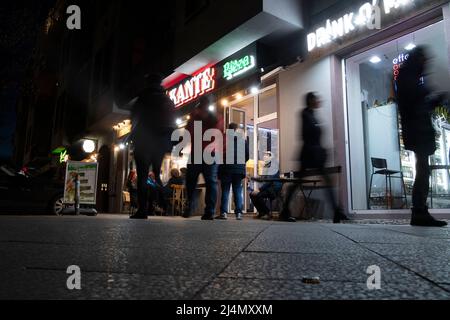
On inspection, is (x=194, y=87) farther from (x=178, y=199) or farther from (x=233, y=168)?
(x=233, y=168)

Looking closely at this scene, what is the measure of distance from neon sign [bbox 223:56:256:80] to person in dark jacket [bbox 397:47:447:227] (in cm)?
517

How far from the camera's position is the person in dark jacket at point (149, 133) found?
5426 millimetres

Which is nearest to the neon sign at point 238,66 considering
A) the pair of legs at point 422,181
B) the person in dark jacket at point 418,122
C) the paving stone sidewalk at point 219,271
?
the person in dark jacket at point 418,122

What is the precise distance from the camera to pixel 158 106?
554 centimetres

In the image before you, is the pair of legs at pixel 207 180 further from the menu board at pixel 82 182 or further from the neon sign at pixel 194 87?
the menu board at pixel 82 182

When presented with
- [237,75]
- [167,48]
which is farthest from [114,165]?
[237,75]

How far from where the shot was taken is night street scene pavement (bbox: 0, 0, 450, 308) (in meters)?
1.21

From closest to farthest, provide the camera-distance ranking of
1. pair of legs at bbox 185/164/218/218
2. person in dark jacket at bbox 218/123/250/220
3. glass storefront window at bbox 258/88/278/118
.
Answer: pair of legs at bbox 185/164/218/218 → person in dark jacket at bbox 218/123/250/220 → glass storefront window at bbox 258/88/278/118

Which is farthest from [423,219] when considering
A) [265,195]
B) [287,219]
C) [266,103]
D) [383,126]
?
[266,103]

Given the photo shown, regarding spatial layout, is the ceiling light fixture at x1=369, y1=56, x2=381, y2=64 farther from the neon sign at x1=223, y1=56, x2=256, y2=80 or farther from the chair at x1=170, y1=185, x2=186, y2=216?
the chair at x1=170, y1=185, x2=186, y2=216

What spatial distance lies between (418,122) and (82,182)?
355 inches

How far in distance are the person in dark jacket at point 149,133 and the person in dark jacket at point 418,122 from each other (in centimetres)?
309

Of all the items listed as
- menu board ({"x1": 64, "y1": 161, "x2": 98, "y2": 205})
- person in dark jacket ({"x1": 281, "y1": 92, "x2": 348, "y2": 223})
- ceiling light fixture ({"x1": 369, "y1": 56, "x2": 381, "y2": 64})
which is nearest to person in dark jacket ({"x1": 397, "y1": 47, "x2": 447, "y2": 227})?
person in dark jacket ({"x1": 281, "y1": 92, "x2": 348, "y2": 223})

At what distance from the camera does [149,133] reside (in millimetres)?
5438
